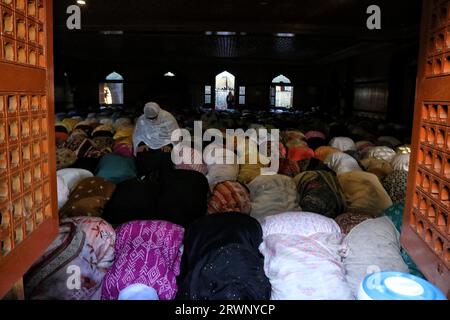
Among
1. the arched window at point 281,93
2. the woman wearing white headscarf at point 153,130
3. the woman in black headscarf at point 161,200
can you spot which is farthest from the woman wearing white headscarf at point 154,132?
the arched window at point 281,93

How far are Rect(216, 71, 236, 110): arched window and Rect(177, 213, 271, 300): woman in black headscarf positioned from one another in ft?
51.5

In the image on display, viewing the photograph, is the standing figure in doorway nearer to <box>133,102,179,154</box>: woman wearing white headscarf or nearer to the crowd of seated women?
<box>133,102,179,154</box>: woman wearing white headscarf

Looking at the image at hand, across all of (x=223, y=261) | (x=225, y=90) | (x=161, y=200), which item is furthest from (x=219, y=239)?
(x=225, y=90)

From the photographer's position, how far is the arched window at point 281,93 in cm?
1809

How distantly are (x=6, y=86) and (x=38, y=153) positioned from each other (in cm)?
33

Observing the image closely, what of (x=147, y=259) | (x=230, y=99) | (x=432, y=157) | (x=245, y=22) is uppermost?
(x=245, y=22)

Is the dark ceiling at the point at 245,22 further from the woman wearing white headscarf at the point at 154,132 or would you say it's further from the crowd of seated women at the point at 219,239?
the crowd of seated women at the point at 219,239

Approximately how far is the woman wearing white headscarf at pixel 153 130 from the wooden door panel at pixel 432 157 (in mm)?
4579

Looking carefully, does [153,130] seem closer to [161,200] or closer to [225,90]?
[161,200]

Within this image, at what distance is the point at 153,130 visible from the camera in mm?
5848

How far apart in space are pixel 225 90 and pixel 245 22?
10.1 m

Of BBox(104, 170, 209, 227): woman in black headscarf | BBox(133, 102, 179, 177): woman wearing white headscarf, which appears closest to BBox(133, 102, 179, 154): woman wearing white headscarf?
BBox(133, 102, 179, 177): woman wearing white headscarf

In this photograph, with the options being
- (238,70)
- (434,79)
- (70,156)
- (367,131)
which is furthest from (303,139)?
(238,70)

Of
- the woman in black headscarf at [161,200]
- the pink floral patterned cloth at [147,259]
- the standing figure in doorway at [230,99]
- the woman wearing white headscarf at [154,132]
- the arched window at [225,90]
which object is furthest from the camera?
the standing figure in doorway at [230,99]
